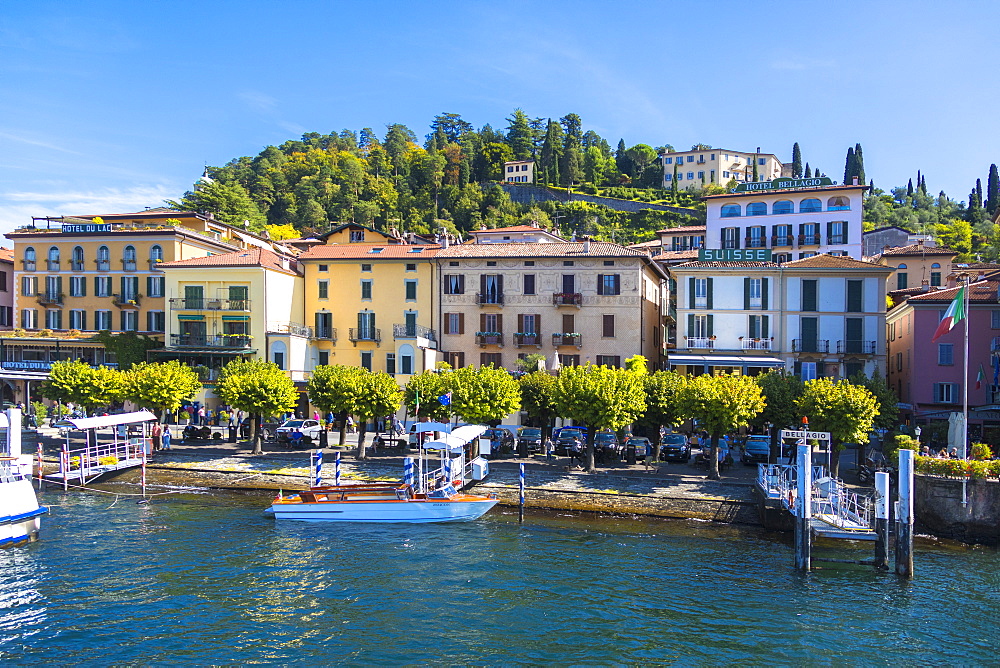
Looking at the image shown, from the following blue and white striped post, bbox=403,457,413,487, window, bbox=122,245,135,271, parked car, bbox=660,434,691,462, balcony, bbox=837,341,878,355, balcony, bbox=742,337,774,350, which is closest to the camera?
blue and white striped post, bbox=403,457,413,487

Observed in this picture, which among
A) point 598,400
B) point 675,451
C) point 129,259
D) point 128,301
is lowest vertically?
point 675,451

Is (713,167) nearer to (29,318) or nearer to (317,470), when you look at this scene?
(29,318)

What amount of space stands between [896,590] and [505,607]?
14.0 meters

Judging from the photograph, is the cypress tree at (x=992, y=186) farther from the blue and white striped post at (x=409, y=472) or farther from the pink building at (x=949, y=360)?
the blue and white striped post at (x=409, y=472)

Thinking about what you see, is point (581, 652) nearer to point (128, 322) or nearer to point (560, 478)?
point (560, 478)

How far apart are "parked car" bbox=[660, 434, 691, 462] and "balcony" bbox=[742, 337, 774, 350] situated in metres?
12.8

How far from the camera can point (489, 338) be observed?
62.3 meters

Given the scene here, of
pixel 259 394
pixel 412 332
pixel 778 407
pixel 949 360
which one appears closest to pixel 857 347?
pixel 949 360

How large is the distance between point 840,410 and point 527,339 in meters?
25.7

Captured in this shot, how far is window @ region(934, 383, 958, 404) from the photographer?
54.0m

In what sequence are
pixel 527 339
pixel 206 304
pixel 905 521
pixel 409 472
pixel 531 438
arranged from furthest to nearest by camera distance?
pixel 206 304, pixel 527 339, pixel 531 438, pixel 409 472, pixel 905 521

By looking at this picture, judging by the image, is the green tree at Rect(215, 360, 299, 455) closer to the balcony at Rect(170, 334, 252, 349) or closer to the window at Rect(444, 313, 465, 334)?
the balcony at Rect(170, 334, 252, 349)

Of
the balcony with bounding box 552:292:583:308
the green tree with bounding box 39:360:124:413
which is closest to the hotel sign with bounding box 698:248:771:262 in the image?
the balcony with bounding box 552:292:583:308

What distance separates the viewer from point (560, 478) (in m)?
42.8
